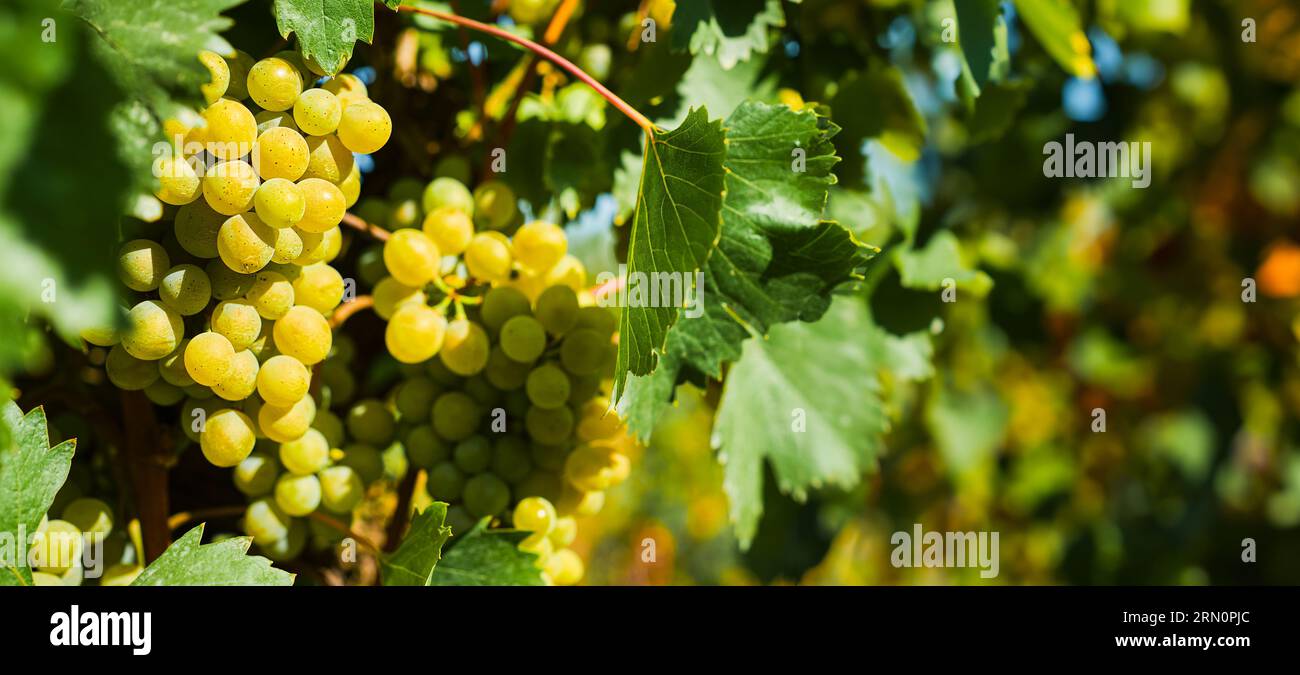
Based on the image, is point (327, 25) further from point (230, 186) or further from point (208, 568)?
point (208, 568)

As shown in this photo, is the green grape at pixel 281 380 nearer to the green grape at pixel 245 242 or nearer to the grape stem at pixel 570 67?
the green grape at pixel 245 242

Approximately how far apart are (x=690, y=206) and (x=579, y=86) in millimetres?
286

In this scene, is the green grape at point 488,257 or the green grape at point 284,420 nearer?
the green grape at point 284,420

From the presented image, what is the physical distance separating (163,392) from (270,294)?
9 centimetres

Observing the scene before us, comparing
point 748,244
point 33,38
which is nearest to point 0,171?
point 33,38

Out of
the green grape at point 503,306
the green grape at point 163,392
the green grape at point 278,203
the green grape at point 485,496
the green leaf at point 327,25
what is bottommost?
the green grape at point 485,496

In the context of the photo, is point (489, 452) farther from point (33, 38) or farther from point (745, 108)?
point (33, 38)

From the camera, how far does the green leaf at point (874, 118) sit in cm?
83

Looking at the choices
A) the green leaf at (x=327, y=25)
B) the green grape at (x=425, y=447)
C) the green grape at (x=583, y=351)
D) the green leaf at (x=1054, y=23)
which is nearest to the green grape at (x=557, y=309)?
the green grape at (x=583, y=351)

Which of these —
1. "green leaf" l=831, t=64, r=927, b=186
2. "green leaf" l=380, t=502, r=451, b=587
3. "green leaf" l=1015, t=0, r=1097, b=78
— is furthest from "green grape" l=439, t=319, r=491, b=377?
"green leaf" l=1015, t=0, r=1097, b=78

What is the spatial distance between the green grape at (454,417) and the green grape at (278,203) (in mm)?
212

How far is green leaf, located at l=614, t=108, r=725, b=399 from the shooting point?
1.87 ft

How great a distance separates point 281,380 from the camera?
0.58 metres

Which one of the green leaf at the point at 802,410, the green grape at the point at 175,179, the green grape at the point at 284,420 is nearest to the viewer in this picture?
the green grape at the point at 175,179
